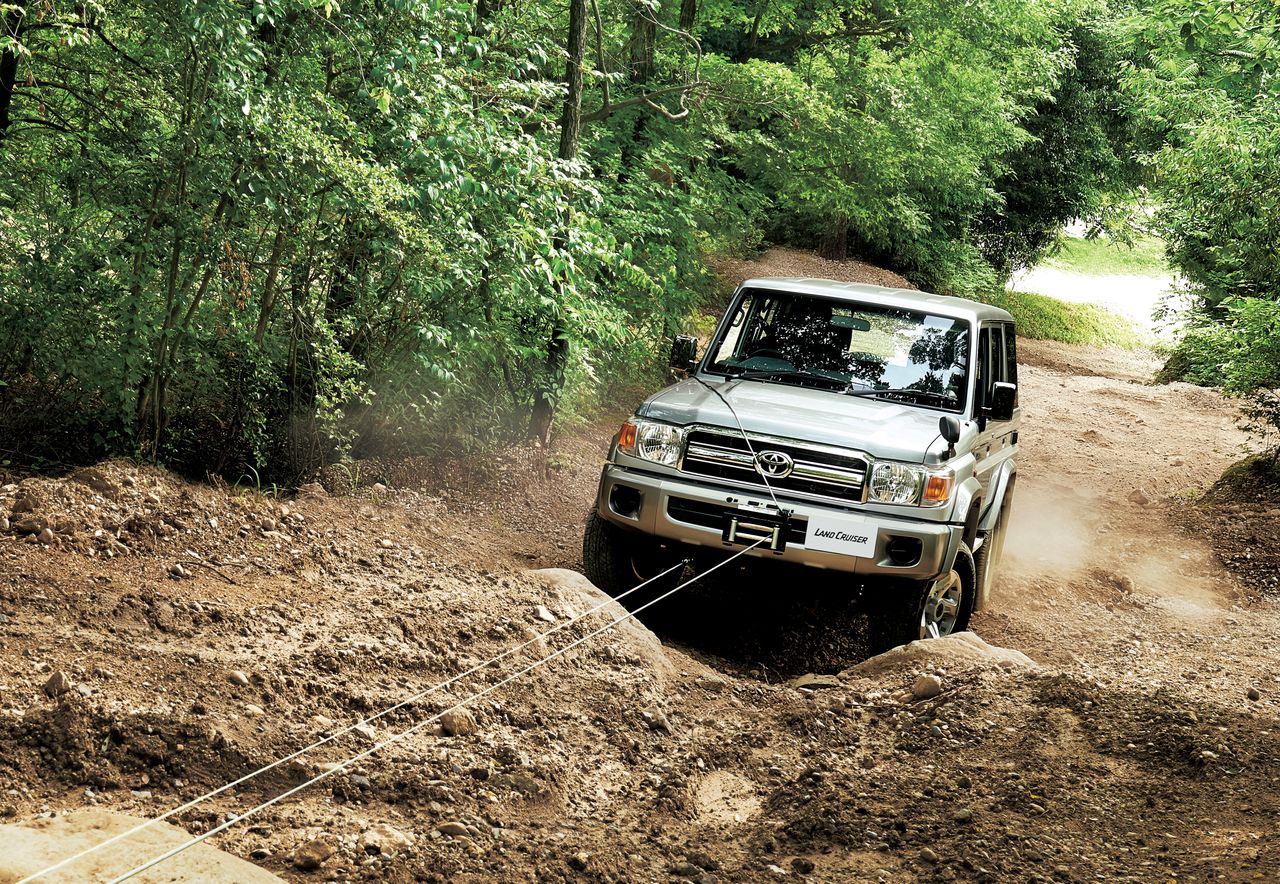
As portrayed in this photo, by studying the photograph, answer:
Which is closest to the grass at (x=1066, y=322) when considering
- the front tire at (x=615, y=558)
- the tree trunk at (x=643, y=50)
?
the tree trunk at (x=643, y=50)

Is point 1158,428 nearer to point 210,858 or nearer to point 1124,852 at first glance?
point 1124,852

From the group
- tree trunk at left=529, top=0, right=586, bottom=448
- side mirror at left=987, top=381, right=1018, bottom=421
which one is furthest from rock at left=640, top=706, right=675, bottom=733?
tree trunk at left=529, top=0, right=586, bottom=448

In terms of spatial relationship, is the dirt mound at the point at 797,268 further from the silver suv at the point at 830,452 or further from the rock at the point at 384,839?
the rock at the point at 384,839

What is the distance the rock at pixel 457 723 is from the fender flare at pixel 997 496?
13.8ft

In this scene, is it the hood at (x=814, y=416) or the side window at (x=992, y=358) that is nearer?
the hood at (x=814, y=416)

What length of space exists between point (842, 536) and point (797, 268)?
71.3 feet

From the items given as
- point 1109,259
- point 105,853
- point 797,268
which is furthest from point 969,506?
point 1109,259

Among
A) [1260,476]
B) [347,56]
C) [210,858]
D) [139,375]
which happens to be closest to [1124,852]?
[210,858]

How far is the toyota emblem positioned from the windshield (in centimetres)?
102

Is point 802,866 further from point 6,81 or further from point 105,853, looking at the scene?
point 6,81

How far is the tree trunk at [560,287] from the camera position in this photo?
33.3 feet

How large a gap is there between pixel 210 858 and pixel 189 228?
14.9 feet

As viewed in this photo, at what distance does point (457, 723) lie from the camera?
190 inches

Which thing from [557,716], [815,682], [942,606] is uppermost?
[942,606]
